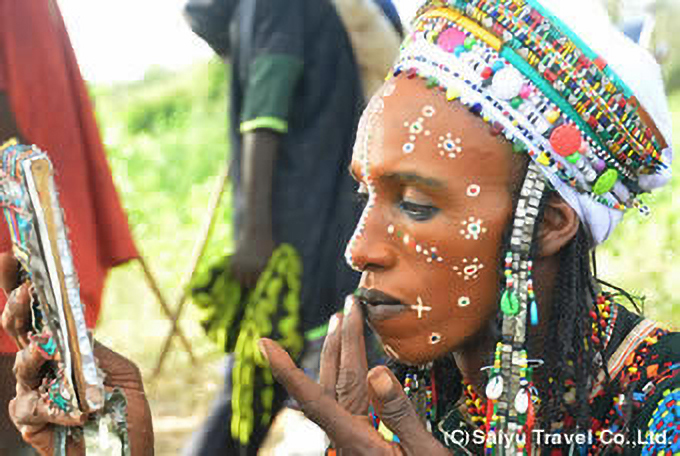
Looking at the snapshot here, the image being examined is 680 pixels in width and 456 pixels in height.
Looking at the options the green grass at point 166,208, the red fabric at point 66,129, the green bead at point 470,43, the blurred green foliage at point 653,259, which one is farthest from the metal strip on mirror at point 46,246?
the blurred green foliage at point 653,259

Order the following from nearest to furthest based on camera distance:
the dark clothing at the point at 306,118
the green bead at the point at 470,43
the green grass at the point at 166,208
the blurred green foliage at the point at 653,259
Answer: the green bead at the point at 470,43, the dark clothing at the point at 306,118, the blurred green foliage at the point at 653,259, the green grass at the point at 166,208

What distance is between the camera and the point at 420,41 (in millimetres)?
1902

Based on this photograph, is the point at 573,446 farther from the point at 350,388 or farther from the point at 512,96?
the point at 512,96

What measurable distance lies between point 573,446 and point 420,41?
0.80m

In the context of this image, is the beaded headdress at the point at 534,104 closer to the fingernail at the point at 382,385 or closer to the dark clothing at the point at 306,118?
the fingernail at the point at 382,385

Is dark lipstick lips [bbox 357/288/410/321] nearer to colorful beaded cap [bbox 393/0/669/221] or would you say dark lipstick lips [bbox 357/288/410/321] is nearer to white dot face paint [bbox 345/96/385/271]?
white dot face paint [bbox 345/96/385/271]

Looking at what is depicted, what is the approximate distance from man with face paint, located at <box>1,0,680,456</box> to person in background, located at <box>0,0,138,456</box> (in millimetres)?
1260

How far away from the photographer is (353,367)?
5.98ft

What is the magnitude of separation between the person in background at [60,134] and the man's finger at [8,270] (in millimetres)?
931

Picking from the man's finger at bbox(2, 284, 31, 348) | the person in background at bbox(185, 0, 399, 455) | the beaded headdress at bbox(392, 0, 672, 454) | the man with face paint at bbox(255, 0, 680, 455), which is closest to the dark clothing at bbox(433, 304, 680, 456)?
the man with face paint at bbox(255, 0, 680, 455)

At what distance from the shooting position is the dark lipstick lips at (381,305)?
5.93ft

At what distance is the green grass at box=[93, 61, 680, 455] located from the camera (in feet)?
18.7

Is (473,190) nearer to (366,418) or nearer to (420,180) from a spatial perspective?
(420,180)

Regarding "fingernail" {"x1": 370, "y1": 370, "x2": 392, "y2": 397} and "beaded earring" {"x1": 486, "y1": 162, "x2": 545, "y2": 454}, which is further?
"beaded earring" {"x1": 486, "y1": 162, "x2": 545, "y2": 454}
